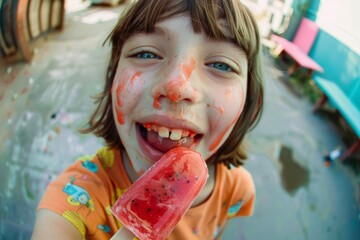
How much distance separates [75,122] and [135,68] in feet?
8.28

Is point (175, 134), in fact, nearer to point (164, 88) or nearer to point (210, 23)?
point (164, 88)

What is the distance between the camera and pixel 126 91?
1111 millimetres

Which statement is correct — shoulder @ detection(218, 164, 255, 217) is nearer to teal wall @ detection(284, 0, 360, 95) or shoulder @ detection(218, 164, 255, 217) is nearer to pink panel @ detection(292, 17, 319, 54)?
teal wall @ detection(284, 0, 360, 95)

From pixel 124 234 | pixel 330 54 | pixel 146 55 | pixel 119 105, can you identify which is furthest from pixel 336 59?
pixel 124 234

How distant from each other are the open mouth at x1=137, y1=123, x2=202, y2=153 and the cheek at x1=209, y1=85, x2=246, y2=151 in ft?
0.26

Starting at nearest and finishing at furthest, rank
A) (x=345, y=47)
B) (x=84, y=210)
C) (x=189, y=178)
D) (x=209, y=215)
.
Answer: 1. (x=189, y=178)
2. (x=84, y=210)
3. (x=209, y=215)
4. (x=345, y=47)

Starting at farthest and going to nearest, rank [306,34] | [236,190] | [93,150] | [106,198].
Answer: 1. [306,34]
2. [93,150]
3. [236,190]
4. [106,198]

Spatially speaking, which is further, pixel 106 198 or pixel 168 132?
pixel 106 198

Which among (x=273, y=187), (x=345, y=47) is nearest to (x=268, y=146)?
(x=273, y=187)

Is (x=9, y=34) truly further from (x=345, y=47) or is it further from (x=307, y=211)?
(x=345, y=47)

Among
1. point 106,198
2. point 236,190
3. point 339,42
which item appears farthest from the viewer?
point 339,42

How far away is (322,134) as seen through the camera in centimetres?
438

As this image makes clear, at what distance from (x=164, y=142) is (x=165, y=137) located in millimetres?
62

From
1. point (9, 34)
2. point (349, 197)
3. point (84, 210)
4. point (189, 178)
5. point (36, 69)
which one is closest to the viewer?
point (189, 178)
